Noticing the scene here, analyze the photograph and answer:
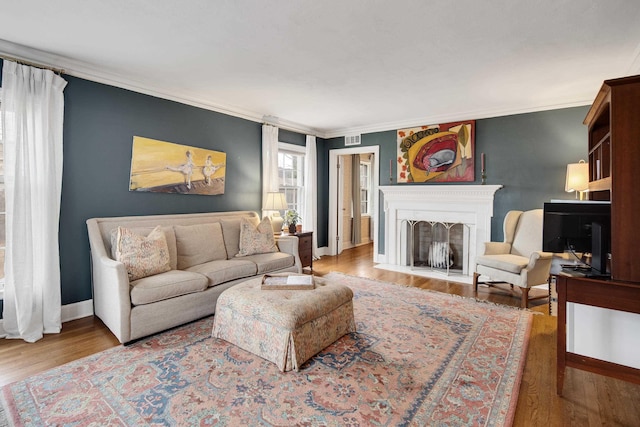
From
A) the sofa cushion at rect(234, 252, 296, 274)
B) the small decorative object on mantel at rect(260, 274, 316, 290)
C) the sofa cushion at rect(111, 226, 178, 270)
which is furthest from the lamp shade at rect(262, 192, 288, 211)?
the small decorative object on mantel at rect(260, 274, 316, 290)

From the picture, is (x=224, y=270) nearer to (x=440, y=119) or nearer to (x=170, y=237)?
(x=170, y=237)

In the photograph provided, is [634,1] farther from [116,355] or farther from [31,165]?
[31,165]

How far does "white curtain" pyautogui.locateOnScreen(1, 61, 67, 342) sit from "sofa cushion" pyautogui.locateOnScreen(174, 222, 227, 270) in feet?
3.51

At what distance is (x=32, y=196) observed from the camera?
2779 millimetres

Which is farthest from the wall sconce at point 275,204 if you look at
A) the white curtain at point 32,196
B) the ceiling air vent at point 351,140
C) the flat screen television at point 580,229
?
the flat screen television at point 580,229

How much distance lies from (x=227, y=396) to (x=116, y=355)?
→ 1115mm

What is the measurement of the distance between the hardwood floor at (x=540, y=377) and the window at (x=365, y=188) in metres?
4.89

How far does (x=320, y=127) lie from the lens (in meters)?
5.91

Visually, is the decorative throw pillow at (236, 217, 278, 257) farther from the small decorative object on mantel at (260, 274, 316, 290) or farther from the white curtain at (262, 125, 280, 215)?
the small decorative object on mantel at (260, 274, 316, 290)

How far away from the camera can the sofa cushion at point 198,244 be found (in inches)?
139

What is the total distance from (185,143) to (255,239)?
59.9 inches

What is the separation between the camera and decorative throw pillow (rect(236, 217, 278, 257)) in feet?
13.2

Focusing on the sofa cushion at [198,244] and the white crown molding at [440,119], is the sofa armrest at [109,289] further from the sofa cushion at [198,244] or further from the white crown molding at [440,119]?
the white crown molding at [440,119]

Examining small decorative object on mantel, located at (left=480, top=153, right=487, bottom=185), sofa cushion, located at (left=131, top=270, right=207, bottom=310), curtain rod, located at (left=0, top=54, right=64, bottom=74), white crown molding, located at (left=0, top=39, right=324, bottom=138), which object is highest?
white crown molding, located at (left=0, top=39, right=324, bottom=138)
